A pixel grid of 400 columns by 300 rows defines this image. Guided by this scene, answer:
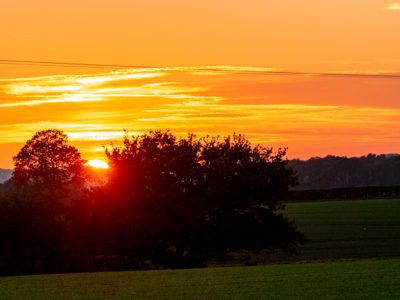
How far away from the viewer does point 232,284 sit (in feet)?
105

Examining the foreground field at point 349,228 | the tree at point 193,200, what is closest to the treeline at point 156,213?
the tree at point 193,200

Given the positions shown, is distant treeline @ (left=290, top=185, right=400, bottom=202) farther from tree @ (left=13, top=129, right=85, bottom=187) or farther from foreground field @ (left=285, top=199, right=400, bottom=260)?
tree @ (left=13, top=129, right=85, bottom=187)

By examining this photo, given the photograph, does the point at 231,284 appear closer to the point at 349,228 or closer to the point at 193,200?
the point at 193,200

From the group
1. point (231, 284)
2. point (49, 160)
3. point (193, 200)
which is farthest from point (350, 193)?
point (231, 284)

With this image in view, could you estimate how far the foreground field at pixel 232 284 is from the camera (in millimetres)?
28244

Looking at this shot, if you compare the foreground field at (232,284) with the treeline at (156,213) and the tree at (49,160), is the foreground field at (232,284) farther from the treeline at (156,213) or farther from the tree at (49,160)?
the tree at (49,160)

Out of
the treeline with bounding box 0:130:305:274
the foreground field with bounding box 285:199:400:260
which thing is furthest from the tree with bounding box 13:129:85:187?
the treeline with bounding box 0:130:305:274

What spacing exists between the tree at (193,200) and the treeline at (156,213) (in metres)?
0.06

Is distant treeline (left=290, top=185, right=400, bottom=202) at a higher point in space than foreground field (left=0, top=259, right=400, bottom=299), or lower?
higher

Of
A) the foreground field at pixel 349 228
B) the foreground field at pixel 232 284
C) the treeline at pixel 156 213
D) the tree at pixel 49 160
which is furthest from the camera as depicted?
the tree at pixel 49 160

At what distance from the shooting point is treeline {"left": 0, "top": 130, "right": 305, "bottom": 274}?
55281 millimetres

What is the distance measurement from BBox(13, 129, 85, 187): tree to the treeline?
46.9m

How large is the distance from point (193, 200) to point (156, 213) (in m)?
2.39

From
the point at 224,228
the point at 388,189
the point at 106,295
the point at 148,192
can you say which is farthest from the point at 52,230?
the point at 388,189
